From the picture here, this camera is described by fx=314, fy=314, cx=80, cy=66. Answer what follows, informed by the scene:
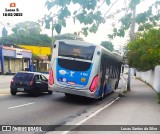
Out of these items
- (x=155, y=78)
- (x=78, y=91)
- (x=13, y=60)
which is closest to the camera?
(x=78, y=91)

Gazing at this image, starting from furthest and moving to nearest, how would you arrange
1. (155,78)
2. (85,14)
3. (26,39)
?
(26,39) < (155,78) < (85,14)

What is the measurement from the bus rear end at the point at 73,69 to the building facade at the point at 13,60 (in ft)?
124

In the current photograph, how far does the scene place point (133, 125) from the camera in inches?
444

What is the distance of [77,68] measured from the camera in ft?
57.9

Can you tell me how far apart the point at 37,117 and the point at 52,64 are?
6429mm

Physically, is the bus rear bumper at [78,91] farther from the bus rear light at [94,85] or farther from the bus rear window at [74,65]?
the bus rear window at [74,65]

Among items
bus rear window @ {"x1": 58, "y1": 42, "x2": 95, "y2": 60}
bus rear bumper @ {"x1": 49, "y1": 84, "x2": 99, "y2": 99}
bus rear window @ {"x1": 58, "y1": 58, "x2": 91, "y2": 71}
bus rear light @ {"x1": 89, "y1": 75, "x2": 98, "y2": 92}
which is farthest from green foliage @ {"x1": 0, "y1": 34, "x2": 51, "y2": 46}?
bus rear light @ {"x1": 89, "y1": 75, "x2": 98, "y2": 92}

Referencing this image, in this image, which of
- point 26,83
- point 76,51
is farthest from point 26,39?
point 76,51

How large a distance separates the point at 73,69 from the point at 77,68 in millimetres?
232

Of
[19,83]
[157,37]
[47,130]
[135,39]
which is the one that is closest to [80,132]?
[47,130]

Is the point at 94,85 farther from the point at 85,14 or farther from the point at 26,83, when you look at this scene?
the point at 85,14

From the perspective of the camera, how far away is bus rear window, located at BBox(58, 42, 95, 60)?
698 inches

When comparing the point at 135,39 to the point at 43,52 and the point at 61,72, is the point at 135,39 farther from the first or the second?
the point at 43,52

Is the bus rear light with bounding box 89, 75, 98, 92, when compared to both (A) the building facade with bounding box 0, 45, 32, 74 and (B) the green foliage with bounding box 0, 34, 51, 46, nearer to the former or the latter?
(A) the building facade with bounding box 0, 45, 32, 74
